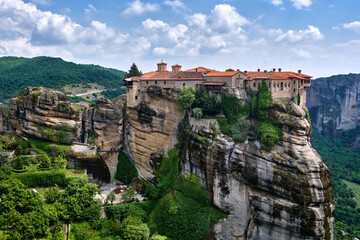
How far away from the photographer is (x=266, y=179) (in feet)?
101

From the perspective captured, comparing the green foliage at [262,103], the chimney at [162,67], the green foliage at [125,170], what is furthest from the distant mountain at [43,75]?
the green foliage at [262,103]

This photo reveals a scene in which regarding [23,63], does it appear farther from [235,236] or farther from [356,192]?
[356,192]

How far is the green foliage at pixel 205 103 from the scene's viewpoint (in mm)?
37375

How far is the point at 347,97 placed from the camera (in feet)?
335

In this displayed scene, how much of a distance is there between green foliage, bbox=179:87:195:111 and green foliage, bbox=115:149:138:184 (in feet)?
42.3

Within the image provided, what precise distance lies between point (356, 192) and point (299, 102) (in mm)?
39817

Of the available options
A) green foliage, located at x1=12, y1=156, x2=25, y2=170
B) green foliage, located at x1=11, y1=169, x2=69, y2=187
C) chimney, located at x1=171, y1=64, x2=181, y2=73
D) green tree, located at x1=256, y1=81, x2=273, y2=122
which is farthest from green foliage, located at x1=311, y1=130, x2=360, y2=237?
green foliage, located at x1=12, y1=156, x2=25, y2=170

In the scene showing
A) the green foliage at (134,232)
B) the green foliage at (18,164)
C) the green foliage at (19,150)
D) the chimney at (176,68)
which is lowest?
the green foliage at (134,232)

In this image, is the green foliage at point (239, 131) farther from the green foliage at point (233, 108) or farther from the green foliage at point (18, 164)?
the green foliage at point (18, 164)

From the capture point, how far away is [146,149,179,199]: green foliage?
36844mm

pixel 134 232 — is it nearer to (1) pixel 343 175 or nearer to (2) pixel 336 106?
(1) pixel 343 175

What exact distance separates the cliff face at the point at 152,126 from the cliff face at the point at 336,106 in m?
76.1

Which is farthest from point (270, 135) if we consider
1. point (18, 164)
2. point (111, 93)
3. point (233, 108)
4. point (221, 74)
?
point (111, 93)

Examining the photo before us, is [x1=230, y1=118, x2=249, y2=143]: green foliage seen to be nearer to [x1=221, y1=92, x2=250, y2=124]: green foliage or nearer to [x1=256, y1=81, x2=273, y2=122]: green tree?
[x1=221, y1=92, x2=250, y2=124]: green foliage
